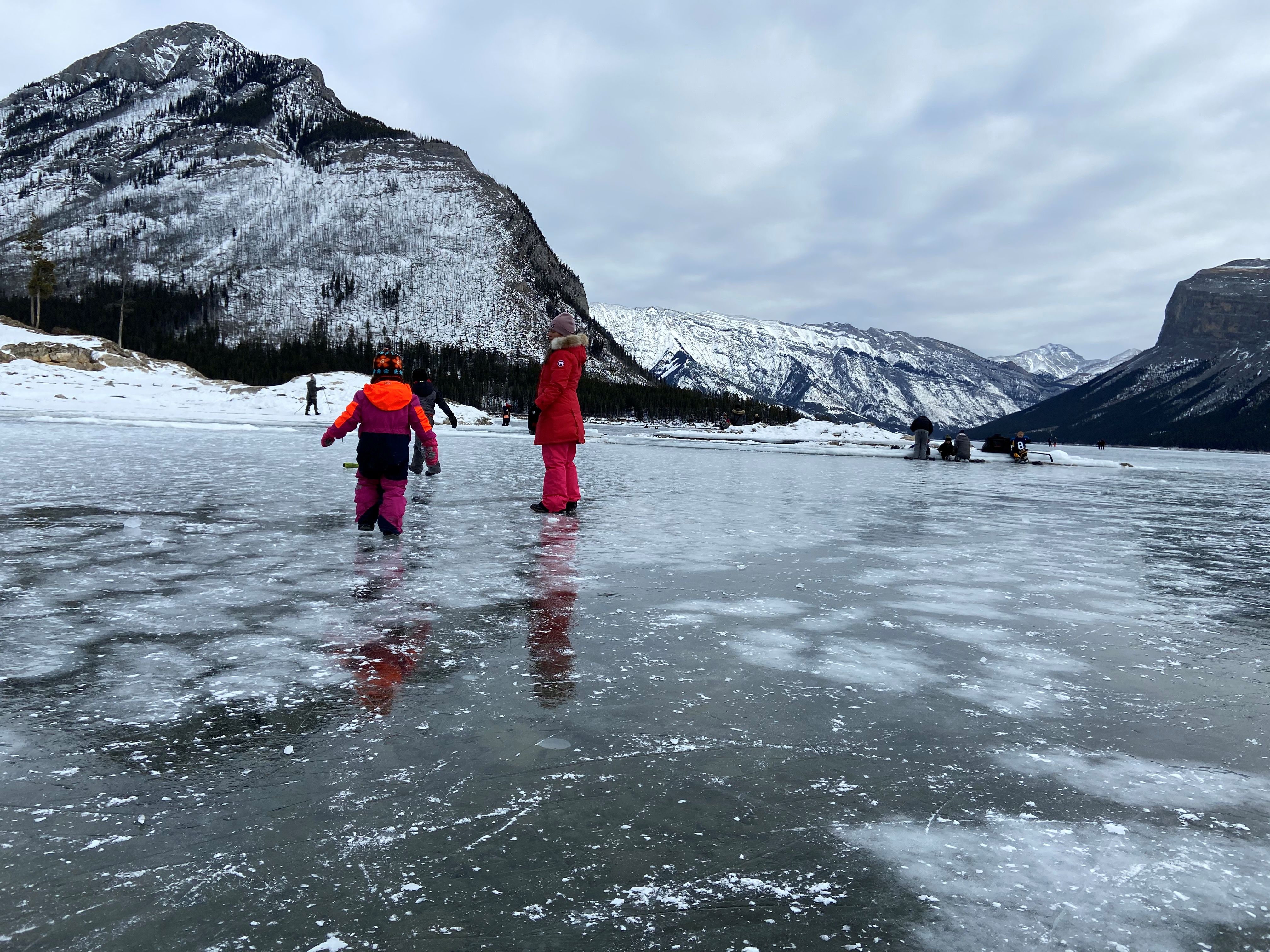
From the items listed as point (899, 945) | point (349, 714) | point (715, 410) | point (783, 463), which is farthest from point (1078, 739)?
point (715, 410)

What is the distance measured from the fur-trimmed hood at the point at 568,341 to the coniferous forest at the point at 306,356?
11002 centimetres

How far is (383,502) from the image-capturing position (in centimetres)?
728

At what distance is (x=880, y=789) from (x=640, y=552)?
4.36 meters

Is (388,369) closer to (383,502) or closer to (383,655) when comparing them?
(383,502)

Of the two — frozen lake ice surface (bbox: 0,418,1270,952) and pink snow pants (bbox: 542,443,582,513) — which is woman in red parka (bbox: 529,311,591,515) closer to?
pink snow pants (bbox: 542,443,582,513)

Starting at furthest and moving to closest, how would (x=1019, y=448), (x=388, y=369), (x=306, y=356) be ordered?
(x=306, y=356), (x=1019, y=448), (x=388, y=369)

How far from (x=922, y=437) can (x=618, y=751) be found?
89.6 feet

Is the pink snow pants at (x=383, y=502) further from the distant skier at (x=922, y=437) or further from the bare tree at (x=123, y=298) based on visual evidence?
the bare tree at (x=123, y=298)

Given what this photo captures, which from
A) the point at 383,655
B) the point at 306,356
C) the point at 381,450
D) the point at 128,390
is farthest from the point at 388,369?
the point at 306,356

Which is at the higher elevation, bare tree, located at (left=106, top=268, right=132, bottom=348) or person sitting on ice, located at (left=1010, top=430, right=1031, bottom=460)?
bare tree, located at (left=106, top=268, right=132, bottom=348)

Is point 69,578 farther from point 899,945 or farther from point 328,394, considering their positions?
point 328,394

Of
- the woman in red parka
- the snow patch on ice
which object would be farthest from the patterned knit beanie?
the snow patch on ice

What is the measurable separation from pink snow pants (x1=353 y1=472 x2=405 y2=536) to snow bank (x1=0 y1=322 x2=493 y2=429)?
2782 cm

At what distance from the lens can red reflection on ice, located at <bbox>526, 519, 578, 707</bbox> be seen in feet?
10.5
